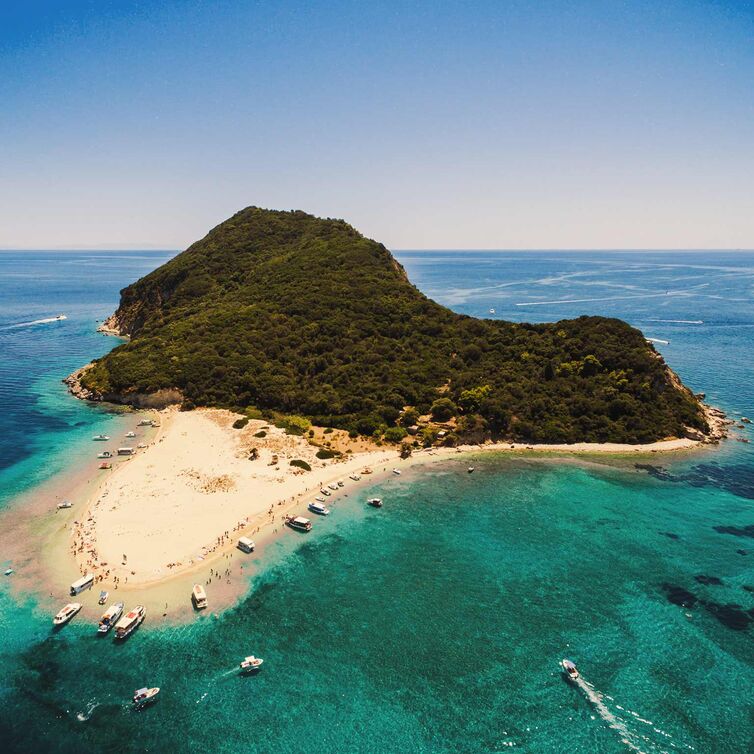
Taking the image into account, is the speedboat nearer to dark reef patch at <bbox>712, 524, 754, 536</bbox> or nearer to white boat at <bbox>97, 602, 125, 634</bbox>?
dark reef patch at <bbox>712, 524, 754, 536</bbox>

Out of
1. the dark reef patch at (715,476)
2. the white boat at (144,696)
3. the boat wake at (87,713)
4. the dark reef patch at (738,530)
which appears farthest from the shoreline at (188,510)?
the dark reef patch at (738,530)

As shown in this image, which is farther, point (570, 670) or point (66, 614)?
point (66, 614)

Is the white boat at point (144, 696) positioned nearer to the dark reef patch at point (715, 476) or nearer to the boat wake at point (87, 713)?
the boat wake at point (87, 713)

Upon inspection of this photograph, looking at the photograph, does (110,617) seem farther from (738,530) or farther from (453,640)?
(738,530)

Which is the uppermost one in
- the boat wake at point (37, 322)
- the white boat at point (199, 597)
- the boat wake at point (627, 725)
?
the boat wake at point (37, 322)

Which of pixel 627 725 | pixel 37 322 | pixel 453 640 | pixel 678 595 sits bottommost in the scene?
pixel 627 725

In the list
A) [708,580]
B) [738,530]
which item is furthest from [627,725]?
[738,530]

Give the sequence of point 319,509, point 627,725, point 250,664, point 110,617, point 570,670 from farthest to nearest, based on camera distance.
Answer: point 319,509
point 110,617
point 250,664
point 570,670
point 627,725
